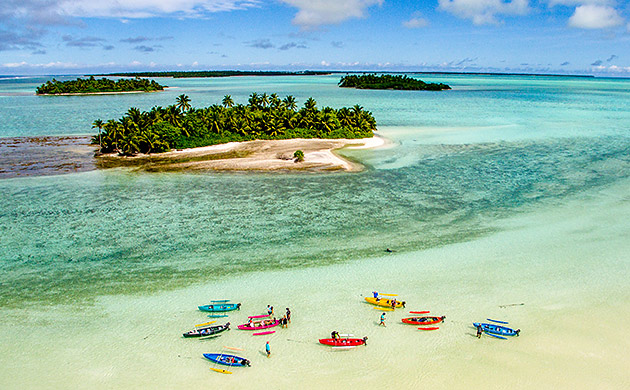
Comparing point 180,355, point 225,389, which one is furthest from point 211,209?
point 225,389

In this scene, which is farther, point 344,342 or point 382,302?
point 382,302

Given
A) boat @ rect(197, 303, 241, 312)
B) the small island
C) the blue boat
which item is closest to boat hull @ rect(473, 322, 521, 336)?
the blue boat

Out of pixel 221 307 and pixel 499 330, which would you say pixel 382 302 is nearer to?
pixel 499 330

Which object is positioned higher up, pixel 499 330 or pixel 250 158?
pixel 250 158

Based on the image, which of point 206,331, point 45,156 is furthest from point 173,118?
point 206,331

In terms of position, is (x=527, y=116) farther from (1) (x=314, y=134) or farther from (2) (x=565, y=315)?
(2) (x=565, y=315)

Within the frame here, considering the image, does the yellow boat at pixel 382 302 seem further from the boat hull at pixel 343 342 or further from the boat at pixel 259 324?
the boat at pixel 259 324
